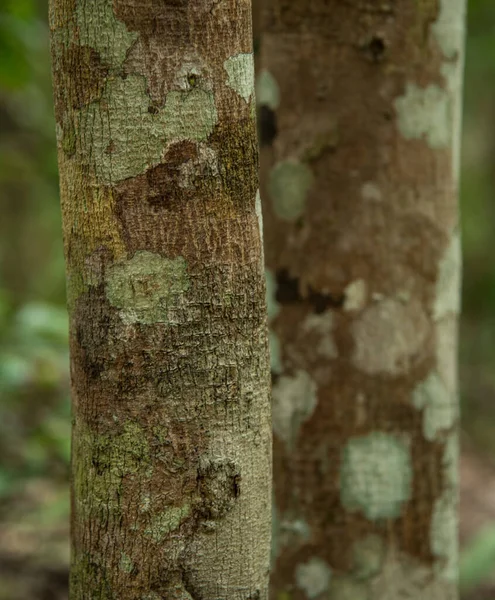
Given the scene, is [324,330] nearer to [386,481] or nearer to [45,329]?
[386,481]

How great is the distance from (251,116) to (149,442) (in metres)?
0.52

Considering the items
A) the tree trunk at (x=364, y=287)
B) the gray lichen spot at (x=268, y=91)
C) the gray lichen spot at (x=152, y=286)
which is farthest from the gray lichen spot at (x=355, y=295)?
the gray lichen spot at (x=152, y=286)

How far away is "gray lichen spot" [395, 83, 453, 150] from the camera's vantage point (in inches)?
81.5

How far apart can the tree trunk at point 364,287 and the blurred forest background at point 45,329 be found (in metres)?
1.57

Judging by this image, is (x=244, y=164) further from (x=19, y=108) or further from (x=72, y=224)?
(x=19, y=108)

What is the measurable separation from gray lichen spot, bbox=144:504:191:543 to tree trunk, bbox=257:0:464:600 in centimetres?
100

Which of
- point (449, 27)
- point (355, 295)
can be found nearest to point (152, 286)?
point (355, 295)

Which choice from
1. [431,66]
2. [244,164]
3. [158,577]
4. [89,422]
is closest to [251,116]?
[244,164]

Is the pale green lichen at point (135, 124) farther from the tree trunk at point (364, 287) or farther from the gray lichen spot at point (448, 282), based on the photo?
the gray lichen spot at point (448, 282)

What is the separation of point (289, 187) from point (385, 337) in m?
0.49

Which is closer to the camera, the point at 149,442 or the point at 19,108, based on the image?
the point at 149,442

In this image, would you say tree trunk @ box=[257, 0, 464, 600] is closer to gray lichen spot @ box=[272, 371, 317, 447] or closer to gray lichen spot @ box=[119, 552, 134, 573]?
gray lichen spot @ box=[272, 371, 317, 447]

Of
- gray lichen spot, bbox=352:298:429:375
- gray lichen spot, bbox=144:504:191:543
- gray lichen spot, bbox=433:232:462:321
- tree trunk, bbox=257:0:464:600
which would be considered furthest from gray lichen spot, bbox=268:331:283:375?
gray lichen spot, bbox=144:504:191:543

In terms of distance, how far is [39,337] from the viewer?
4.64 meters
